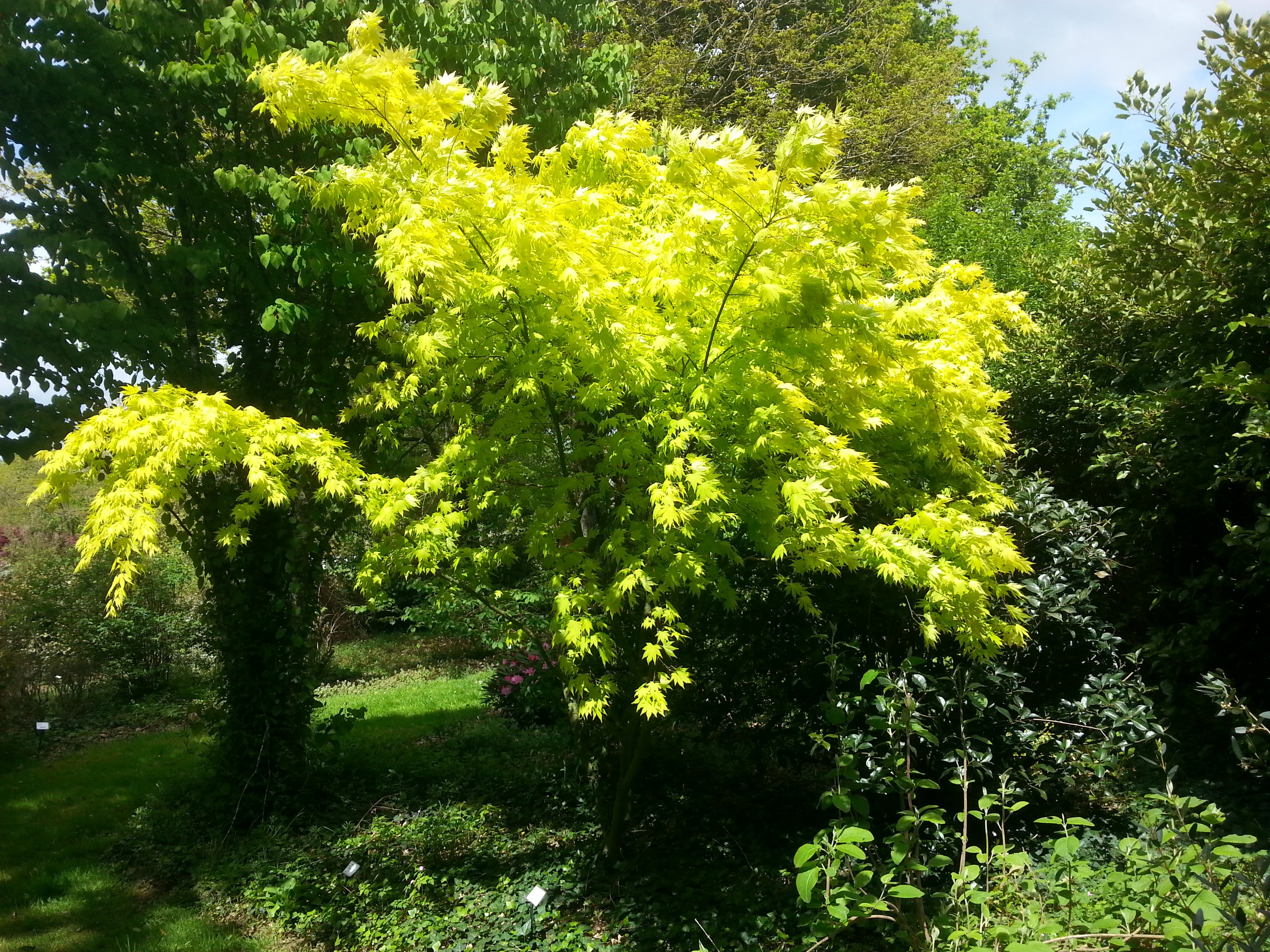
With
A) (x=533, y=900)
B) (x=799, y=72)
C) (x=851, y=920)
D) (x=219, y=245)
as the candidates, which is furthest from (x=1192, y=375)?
(x=799, y=72)

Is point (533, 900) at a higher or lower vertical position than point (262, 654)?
lower

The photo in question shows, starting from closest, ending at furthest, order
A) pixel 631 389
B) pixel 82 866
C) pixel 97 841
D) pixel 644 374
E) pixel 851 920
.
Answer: pixel 851 920, pixel 644 374, pixel 631 389, pixel 82 866, pixel 97 841

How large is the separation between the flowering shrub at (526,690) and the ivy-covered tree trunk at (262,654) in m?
1.58

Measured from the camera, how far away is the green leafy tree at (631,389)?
120 inches

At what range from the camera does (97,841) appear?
518cm

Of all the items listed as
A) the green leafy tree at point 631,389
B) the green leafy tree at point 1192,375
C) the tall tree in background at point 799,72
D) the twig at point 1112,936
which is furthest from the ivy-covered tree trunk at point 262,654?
the tall tree in background at point 799,72

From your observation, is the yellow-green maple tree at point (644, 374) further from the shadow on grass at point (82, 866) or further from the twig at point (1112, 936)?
the shadow on grass at point (82, 866)

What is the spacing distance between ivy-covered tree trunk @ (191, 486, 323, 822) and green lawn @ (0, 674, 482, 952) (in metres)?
0.85

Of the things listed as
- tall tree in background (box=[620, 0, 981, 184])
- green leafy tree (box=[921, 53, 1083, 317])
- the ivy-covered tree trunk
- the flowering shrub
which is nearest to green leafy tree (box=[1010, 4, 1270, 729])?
green leafy tree (box=[921, 53, 1083, 317])

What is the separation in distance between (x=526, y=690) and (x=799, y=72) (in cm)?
1205

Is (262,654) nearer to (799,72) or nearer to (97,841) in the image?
(97,841)

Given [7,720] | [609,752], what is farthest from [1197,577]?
[7,720]

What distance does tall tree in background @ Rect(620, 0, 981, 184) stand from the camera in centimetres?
1271

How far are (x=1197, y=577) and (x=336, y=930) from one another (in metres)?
5.28
